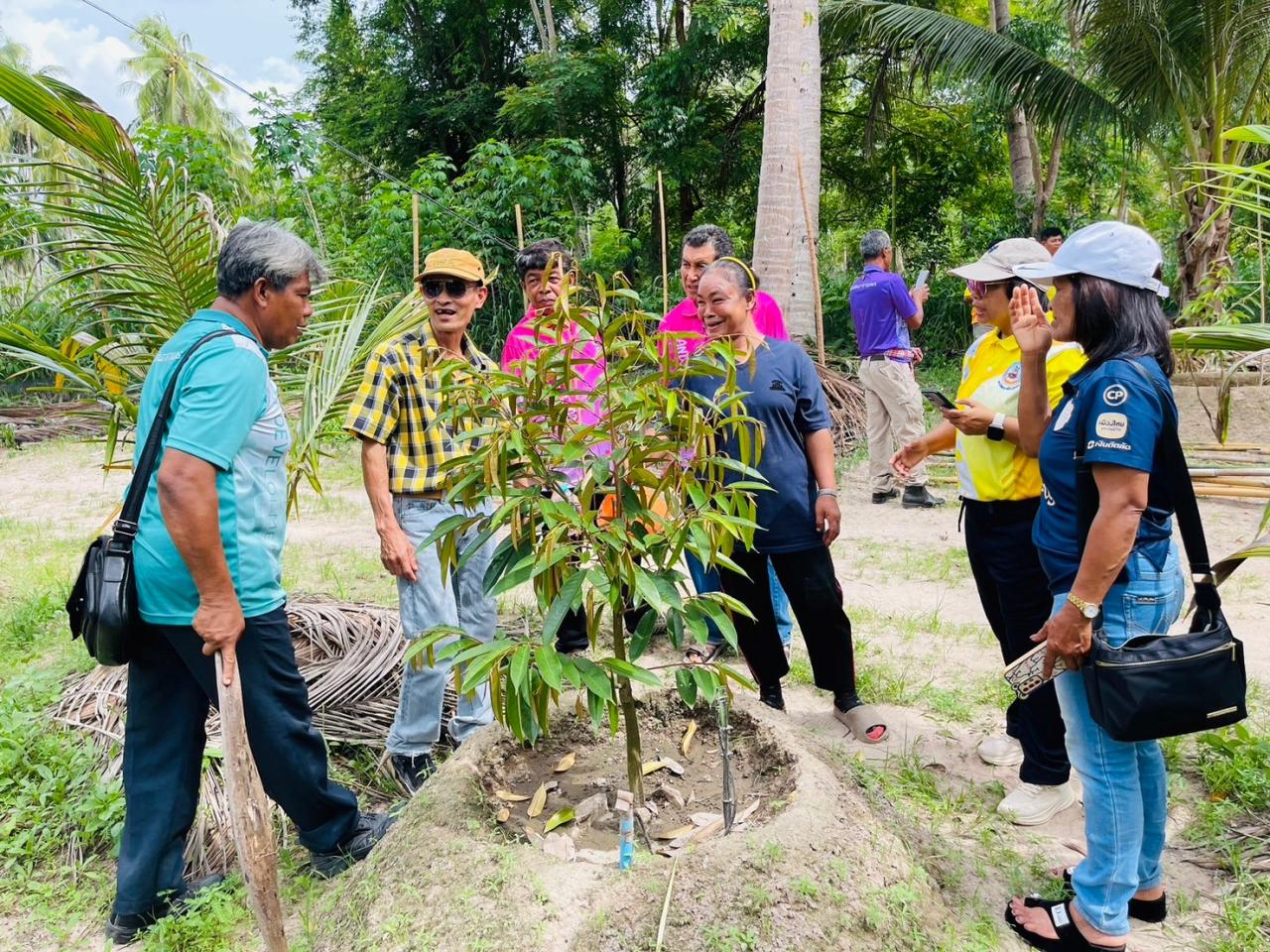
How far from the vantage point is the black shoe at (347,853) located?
2803 mm

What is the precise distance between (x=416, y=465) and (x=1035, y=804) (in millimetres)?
2314

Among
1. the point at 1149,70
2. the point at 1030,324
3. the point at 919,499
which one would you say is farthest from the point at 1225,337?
the point at 1149,70

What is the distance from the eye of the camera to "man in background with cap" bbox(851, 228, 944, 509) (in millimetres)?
7039

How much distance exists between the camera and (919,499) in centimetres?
723

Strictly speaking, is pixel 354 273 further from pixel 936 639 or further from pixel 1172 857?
pixel 1172 857

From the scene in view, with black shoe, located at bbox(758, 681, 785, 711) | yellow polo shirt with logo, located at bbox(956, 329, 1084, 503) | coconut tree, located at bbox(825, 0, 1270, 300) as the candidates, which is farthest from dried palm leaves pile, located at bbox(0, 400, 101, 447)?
yellow polo shirt with logo, located at bbox(956, 329, 1084, 503)

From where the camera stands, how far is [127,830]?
264cm

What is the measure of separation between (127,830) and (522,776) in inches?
44.1

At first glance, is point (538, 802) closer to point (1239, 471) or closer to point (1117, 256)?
point (1117, 256)

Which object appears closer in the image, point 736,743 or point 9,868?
point 736,743

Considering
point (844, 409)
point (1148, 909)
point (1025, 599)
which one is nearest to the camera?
point (1148, 909)

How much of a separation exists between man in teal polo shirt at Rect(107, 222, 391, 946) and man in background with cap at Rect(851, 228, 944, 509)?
5279 millimetres

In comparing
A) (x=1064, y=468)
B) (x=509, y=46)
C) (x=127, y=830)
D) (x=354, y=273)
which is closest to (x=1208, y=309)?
(x=1064, y=468)

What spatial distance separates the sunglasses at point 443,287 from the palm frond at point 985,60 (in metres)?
10.1
